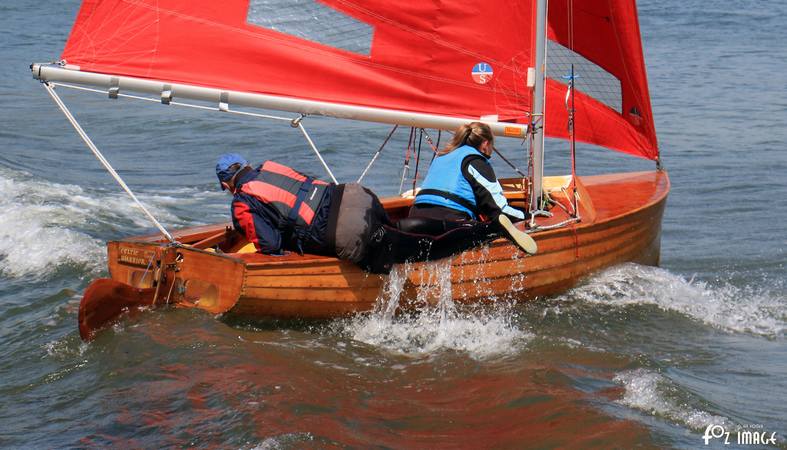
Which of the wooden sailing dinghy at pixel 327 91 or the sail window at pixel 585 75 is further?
the sail window at pixel 585 75

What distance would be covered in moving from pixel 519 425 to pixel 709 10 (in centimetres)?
1962

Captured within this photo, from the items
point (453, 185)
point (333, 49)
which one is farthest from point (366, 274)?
point (333, 49)

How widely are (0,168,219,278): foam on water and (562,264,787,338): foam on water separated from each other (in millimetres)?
3621

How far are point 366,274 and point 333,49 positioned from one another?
1.39m

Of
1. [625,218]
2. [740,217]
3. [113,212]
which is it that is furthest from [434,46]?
[740,217]

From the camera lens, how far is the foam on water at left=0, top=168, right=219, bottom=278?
7.12m

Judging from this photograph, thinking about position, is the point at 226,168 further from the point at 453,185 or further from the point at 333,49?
the point at 453,185

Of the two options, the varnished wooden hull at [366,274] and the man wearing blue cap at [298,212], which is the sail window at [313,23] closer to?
the man wearing blue cap at [298,212]

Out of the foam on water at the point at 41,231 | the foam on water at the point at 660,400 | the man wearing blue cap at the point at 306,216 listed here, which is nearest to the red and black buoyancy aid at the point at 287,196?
the man wearing blue cap at the point at 306,216

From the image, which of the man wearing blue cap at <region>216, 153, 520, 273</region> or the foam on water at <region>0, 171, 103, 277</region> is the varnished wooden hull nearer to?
the man wearing blue cap at <region>216, 153, 520, 273</region>

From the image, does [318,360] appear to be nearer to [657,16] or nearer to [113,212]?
[113,212]

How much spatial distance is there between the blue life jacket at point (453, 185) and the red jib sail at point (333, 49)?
354 mm

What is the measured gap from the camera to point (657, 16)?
21938mm

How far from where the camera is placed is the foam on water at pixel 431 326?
5508 millimetres
